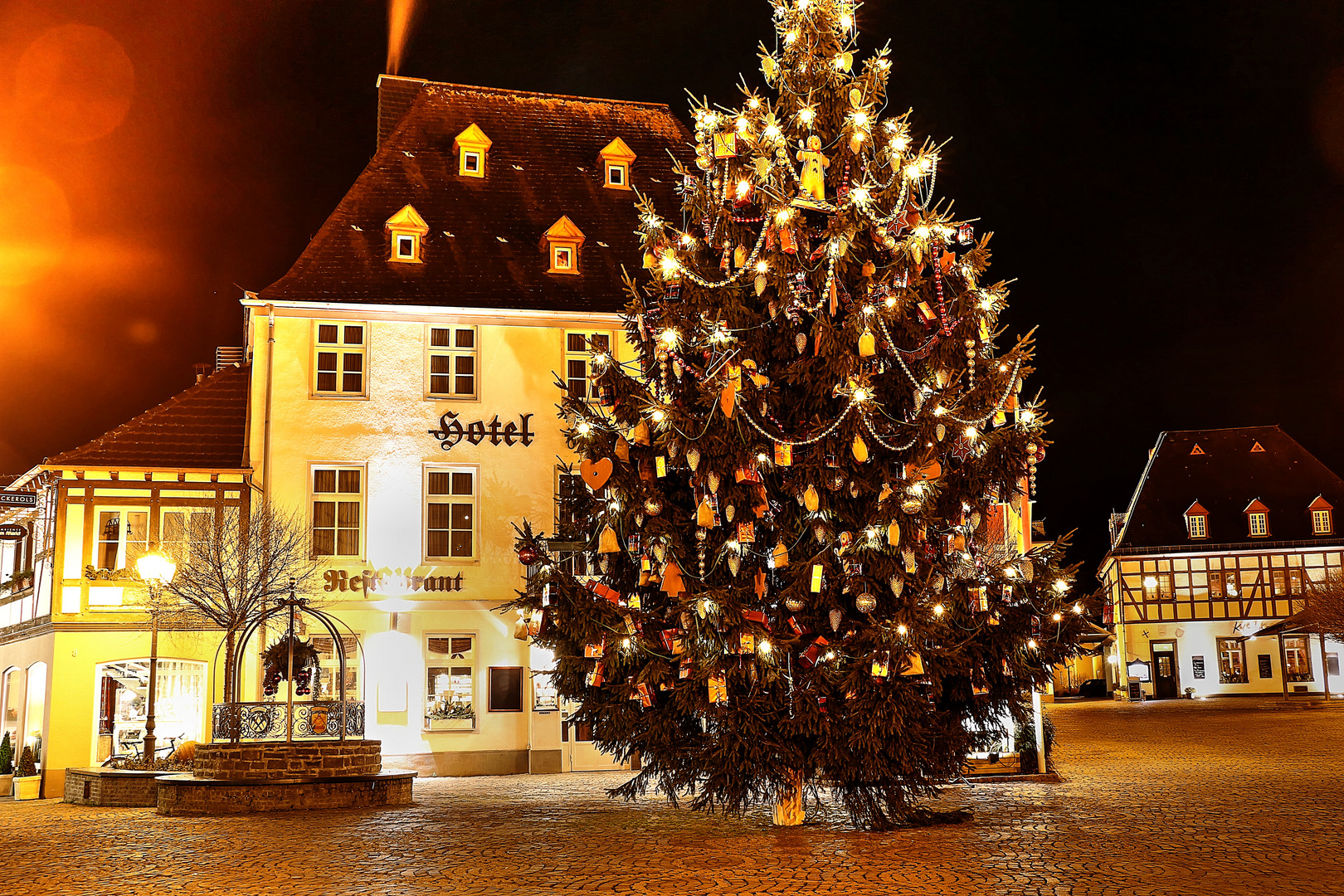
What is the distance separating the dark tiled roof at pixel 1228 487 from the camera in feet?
189

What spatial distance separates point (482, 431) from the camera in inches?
960

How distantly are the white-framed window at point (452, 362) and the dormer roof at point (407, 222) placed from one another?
83.0 inches

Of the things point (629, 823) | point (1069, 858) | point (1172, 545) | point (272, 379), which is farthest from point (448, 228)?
point (1172, 545)

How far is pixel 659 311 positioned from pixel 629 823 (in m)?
5.50

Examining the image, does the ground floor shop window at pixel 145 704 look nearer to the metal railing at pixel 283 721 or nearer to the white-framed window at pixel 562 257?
the metal railing at pixel 283 721

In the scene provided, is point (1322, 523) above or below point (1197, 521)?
below

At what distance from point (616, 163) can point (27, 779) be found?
16644mm

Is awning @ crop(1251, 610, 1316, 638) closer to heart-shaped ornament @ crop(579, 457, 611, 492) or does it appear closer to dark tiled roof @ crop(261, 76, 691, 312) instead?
dark tiled roof @ crop(261, 76, 691, 312)

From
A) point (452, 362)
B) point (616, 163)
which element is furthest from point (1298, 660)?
point (452, 362)

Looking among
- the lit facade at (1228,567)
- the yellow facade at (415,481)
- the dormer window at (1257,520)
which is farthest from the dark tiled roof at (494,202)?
the dormer window at (1257,520)

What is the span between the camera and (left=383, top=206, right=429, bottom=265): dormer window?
25.0 m

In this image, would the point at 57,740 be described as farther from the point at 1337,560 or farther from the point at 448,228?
the point at 1337,560

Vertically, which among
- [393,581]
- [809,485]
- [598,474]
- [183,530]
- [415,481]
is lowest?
[393,581]

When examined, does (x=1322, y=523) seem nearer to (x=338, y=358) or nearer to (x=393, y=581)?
(x=393, y=581)
